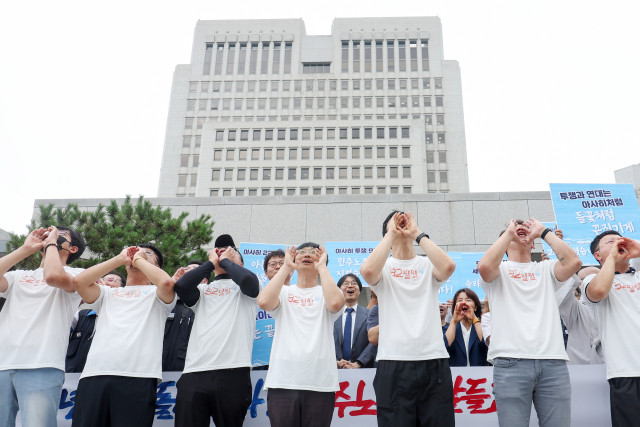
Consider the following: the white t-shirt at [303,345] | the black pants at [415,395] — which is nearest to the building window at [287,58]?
the white t-shirt at [303,345]

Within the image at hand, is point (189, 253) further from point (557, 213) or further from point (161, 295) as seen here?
point (557, 213)

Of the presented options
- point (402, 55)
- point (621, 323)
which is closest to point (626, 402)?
point (621, 323)

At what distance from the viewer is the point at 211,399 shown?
307cm

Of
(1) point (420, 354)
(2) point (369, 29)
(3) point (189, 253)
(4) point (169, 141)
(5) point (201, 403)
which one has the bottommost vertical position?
(5) point (201, 403)

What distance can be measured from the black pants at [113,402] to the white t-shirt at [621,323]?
10.3 feet

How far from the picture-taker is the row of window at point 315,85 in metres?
52.6

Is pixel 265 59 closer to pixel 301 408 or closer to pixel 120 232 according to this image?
pixel 120 232

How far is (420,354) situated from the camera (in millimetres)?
2799

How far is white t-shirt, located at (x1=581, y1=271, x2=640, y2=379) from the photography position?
2982 millimetres

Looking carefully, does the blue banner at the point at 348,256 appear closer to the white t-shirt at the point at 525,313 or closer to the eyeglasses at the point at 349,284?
the eyeglasses at the point at 349,284

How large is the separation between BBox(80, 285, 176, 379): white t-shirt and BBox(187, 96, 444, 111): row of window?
50324 mm

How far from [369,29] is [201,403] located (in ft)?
188

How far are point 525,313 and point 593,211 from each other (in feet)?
14.7

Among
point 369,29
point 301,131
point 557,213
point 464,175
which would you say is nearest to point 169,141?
point 301,131
